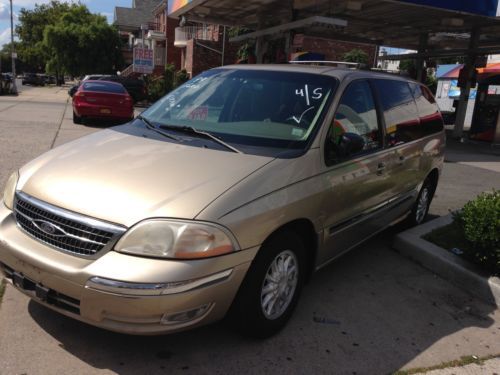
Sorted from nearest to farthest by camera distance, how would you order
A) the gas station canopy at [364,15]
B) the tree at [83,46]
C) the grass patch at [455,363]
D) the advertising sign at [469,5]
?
the grass patch at [455,363] → the advertising sign at [469,5] → the gas station canopy at [364,15] → the tree at [83,46]

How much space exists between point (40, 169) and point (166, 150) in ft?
2.73

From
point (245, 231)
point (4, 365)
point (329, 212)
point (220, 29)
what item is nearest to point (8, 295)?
point (4, 365)

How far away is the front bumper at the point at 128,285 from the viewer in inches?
98.4

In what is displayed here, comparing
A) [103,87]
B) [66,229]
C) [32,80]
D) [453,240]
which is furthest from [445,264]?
[32,80]

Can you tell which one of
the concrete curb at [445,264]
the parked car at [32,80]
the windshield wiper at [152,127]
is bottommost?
the parked car at [32,80]

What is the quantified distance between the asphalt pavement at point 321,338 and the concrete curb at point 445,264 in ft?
0.28

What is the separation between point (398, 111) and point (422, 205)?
164 centimetres

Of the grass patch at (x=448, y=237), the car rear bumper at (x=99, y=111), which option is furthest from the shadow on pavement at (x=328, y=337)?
the car rear bumper at (x=99, y=111)

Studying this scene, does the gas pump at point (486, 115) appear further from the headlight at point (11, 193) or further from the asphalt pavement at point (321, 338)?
the headlight at point (11, 193)

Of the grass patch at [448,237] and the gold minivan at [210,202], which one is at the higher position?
the gold minivan at [210,202]

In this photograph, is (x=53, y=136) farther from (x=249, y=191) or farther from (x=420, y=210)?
(x=249, y=191)

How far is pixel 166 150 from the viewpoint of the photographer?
3297 millimetres

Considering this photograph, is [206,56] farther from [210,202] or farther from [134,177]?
[210,202]

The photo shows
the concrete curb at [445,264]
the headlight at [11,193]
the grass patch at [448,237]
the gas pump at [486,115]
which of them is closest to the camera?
the headlight at [11,193]
